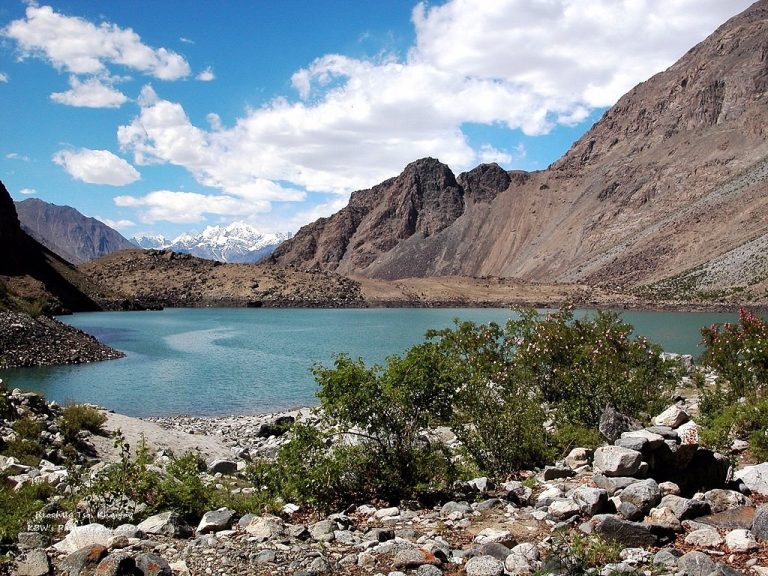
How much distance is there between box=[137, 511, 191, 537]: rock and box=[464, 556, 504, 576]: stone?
14.2ft

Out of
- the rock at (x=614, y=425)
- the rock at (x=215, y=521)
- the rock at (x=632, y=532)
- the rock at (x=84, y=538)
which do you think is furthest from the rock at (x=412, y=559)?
the rock at (x=614, y=425)

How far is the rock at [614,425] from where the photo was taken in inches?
512

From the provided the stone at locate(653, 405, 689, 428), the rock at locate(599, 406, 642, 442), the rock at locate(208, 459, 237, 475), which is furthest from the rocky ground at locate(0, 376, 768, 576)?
the rock at locate(208, 459, 237, 475)

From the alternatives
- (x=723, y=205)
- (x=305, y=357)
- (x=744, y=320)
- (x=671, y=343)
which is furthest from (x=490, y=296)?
(x=744, y=320)

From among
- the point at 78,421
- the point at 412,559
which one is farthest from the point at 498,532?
the point at 78,421

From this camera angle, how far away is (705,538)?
7805 millimetres

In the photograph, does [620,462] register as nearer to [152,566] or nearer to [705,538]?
[705,538]

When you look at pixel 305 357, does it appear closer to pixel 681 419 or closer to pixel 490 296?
pixel 681 419

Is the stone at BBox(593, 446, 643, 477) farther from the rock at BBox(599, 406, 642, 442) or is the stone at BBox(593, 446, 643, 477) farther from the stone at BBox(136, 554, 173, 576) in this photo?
the stone at BBox(136, 554, 173, 576)

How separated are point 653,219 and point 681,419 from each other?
647ft

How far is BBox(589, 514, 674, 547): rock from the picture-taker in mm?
7828

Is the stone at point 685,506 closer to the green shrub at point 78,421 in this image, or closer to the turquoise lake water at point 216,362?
the green shrub at point 78,421

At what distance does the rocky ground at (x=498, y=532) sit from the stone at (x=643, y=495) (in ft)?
0.06

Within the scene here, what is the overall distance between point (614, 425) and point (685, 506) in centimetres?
466
